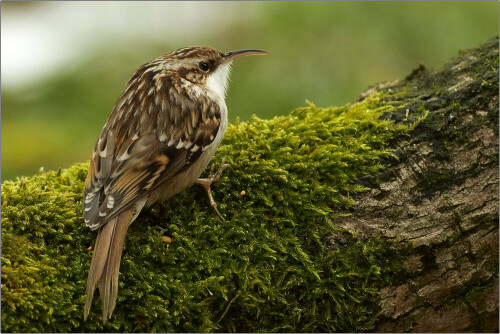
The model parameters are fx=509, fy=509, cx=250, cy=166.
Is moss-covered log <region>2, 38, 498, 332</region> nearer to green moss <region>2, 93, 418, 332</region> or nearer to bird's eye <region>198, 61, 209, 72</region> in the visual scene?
→ green moss <region>2, 93, 418, 332</region>

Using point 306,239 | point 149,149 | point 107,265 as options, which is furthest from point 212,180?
point 107,265

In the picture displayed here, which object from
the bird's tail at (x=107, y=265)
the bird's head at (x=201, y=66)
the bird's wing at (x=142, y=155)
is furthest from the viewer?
the bird's head at (x=201, y=66)

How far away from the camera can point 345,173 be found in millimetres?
2848

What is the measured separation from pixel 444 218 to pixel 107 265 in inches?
68.5

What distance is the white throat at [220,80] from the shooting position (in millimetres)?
3231

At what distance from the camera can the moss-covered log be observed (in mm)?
2350

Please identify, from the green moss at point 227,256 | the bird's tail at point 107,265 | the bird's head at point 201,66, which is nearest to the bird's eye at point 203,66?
the bird's head at point 201,66

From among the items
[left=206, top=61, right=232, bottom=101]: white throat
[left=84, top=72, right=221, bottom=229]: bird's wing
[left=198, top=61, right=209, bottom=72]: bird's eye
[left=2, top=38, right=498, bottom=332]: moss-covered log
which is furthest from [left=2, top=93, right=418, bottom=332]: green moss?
[left=198, top=61, right=209, bottom=72]: bird's eye

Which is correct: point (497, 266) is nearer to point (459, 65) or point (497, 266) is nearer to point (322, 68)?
point (459, 65)

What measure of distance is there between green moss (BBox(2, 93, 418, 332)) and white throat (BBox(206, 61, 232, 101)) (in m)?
0.50

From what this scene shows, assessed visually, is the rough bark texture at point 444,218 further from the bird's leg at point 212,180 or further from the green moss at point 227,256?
the bird's leg at point 212,180

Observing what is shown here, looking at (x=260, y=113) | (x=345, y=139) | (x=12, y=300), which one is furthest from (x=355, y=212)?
(x=260, y=113)

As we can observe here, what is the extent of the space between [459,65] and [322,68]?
1.99 metres

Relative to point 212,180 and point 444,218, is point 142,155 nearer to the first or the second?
point 212,180
